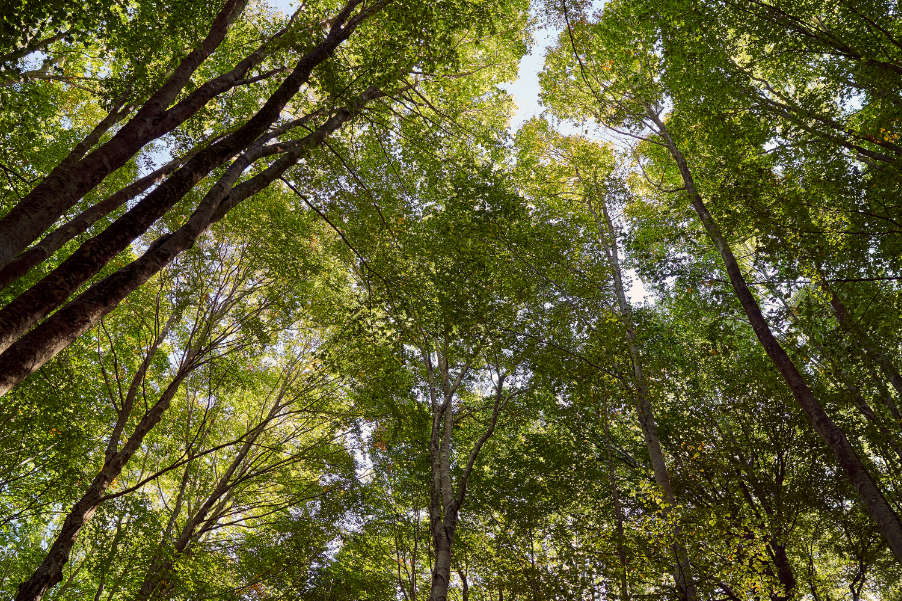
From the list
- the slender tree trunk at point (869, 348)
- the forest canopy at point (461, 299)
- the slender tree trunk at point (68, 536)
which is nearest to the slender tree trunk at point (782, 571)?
the forest canopy at point (461, 299)

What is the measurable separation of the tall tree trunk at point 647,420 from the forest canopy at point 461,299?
6cm

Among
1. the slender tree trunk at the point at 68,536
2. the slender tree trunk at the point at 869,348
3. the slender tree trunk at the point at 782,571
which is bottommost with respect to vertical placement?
the slender tree trunk at the point at 68,536

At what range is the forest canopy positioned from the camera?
7531 millimetres

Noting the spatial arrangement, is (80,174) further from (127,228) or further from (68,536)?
(68,536)

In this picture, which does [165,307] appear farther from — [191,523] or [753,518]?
[753,518]

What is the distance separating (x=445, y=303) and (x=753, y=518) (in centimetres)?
867

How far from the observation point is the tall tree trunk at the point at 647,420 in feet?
27.0

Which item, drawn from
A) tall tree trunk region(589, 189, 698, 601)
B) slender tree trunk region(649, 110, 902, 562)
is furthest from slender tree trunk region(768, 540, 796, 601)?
slender tree trunk region(649, 110, 902, 562)

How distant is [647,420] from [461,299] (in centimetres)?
517

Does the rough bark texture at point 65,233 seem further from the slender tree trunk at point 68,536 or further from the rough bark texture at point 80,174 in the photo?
the slender tree trunk at point 68,536

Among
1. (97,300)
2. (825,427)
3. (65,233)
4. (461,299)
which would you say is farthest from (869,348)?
(65,233)

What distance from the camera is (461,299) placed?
8.16 metres

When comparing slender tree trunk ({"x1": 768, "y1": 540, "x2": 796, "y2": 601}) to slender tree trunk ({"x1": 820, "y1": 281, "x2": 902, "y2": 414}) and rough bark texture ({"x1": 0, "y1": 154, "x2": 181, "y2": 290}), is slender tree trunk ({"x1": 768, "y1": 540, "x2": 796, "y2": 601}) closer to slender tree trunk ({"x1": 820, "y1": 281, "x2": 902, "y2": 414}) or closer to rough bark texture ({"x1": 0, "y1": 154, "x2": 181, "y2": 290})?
slender tree trunk ({"x1": 820, "y1": 281, "x2": 902, "y2": 414})

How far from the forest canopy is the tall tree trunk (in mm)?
61
